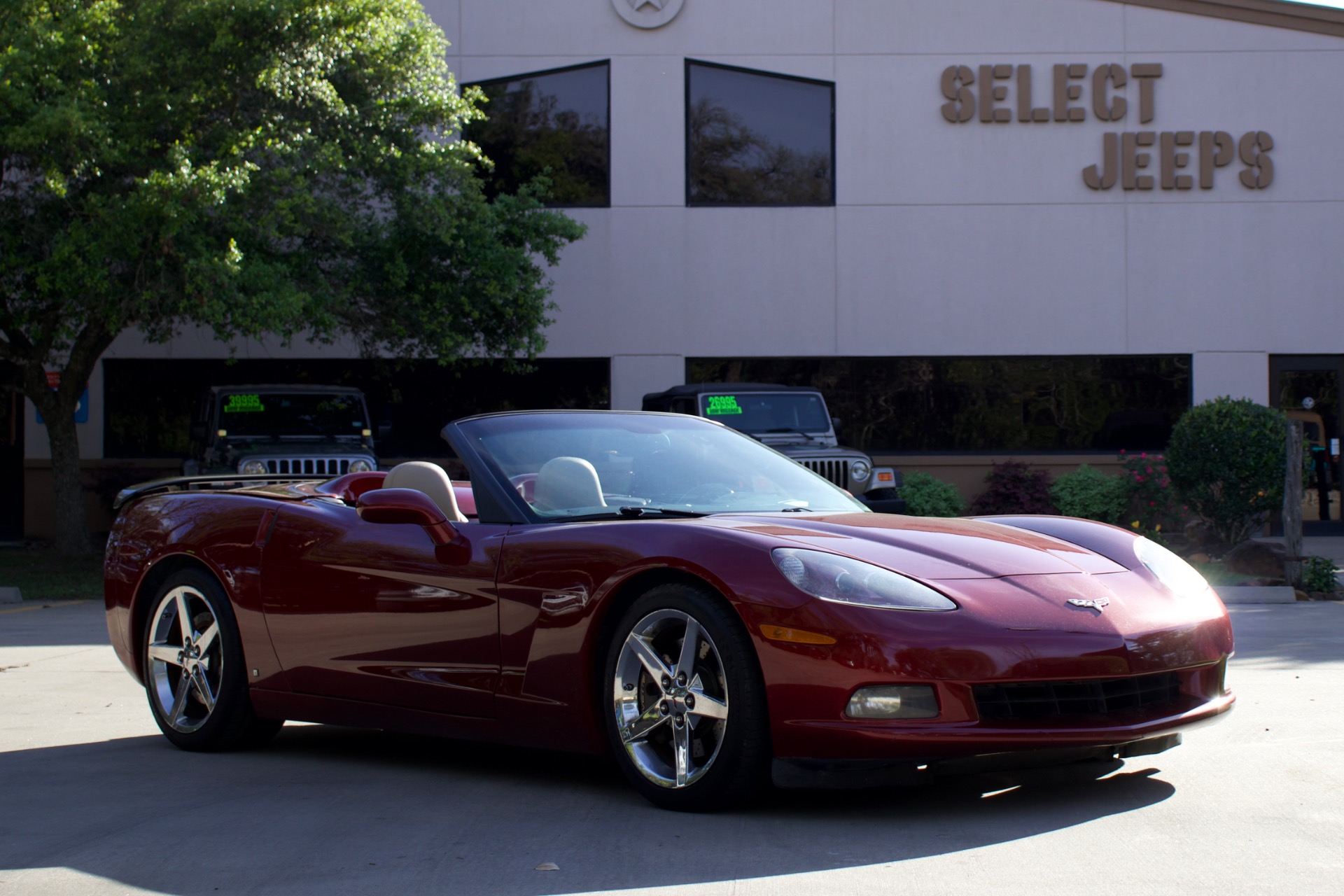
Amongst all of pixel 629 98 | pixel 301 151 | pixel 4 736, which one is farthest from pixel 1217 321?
pixel 4 736

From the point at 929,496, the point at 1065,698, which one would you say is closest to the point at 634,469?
the point at 1065,698

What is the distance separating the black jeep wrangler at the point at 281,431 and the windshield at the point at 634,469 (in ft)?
32.7

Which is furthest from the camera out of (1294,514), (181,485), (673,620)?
(1294,514)

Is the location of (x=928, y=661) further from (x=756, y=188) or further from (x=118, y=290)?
(x=756, y=188)

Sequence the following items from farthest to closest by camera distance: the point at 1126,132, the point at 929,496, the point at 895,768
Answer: the point at 1126,132, the point at 929,496, the point at 895,768

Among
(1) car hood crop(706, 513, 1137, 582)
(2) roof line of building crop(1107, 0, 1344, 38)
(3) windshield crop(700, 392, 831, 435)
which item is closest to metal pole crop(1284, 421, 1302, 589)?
(3) windshield crop(700, 392, 831, 435)

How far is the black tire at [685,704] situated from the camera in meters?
4.35

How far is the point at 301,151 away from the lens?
53.1 feet

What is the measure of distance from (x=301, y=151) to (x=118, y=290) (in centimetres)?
262

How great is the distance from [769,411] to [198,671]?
36.3ft

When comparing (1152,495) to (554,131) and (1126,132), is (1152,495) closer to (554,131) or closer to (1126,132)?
(1126,132)

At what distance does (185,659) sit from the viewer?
241 inches

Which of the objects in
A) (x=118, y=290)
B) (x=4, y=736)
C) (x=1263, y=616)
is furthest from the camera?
(x=118, y=290)

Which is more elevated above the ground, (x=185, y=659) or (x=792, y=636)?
(x=792, y=636)
